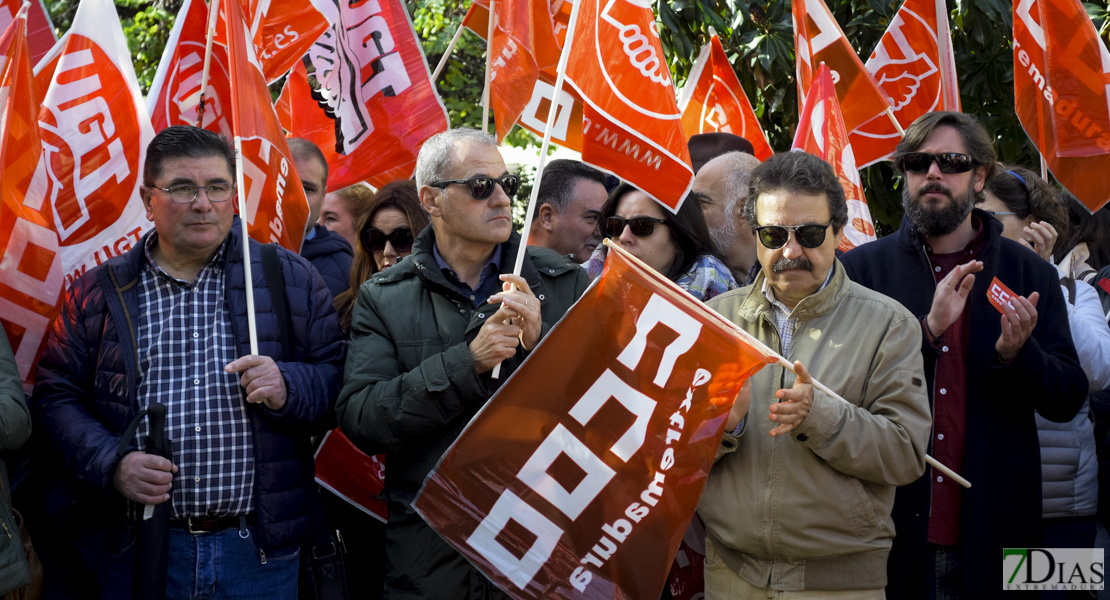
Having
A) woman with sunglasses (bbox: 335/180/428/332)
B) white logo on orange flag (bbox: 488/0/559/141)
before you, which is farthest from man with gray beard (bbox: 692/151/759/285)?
woman with sunglasses (bbox: 335/180/428/332)

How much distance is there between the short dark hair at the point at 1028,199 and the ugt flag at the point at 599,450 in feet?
7.81

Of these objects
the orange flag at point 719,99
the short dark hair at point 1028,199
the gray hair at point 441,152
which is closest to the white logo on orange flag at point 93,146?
the gray hair at point 441,152

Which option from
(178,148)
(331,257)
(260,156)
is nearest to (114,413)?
(178,148)

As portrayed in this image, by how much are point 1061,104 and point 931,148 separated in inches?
72.7

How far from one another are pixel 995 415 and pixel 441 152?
2058mm

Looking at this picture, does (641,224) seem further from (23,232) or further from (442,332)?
(23,232)

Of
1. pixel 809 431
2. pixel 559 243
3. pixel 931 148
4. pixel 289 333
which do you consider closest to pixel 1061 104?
pixel 931 148

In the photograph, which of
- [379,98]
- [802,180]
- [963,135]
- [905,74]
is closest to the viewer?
[802,180]

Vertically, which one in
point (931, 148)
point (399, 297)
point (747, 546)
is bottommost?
point (747, 546)

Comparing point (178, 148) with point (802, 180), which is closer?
point (802, 180)

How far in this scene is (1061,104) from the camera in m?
5.65

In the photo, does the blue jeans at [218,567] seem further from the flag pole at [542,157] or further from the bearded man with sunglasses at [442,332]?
the flag pole at [542,157]

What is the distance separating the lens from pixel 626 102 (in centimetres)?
411

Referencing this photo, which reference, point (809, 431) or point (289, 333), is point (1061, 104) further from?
point (289, 333)
